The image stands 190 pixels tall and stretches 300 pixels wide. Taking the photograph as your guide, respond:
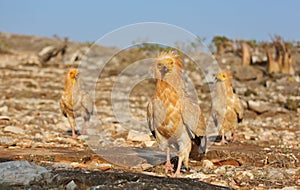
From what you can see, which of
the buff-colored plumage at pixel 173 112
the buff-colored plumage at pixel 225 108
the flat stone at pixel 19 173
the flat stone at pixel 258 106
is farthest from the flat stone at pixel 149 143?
the flat stone at pixel 258 106

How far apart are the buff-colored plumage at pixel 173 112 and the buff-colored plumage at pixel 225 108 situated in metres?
4.64

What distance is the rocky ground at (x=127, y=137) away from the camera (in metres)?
5.95

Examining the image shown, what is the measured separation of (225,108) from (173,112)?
519 centimetres

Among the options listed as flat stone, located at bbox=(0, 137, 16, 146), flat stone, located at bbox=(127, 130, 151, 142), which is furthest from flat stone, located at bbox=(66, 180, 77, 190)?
flat stone, located at bbox=(127, 130, 151, 142)

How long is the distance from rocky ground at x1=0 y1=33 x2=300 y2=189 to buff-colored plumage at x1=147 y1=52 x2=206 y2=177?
471mm

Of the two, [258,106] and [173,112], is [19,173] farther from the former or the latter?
[258,106]

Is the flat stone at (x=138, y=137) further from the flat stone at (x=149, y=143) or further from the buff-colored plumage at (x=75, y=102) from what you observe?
the buff-colored plumage at (x=75, y=102)

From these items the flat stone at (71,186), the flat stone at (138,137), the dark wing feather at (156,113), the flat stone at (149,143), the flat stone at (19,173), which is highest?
the dark wing feather at (156,113)

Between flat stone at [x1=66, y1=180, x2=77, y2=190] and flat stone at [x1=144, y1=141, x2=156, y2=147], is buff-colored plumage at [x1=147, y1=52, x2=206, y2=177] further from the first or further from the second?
flat stone at [x1=144, y1=141, x2=156, y2=147]

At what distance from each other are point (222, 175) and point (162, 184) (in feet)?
6.12

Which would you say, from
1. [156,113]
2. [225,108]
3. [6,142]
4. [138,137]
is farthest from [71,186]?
[225,108]

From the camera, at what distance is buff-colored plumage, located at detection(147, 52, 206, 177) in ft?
21.7

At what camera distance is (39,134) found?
11.0 m

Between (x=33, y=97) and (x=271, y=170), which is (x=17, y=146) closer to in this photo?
(x=271, y=170)
